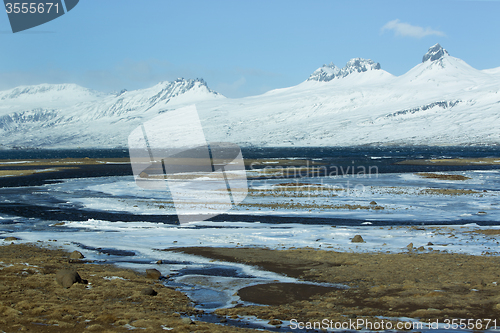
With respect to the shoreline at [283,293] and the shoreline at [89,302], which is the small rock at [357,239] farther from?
the shoreline at [89,302]

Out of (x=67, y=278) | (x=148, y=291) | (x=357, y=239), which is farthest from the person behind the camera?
(x=357, y=239)

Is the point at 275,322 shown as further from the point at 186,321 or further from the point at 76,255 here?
the point at 76,255

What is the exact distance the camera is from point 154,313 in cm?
1218

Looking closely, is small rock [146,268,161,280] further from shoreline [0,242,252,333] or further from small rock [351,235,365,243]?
small rock [351,235,365,243]

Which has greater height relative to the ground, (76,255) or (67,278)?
(67,278)

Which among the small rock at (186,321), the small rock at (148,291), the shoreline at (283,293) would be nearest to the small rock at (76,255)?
the shoreline at (283,293)

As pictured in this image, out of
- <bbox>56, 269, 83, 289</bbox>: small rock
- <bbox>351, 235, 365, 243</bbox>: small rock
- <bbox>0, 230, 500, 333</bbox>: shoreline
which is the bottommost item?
<bbox>351, 235, 365, 243</bbox>: small rock

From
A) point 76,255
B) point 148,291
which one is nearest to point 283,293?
point 148,291

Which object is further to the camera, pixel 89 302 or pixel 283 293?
pixel 283 293

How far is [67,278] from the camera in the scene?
46.9ft

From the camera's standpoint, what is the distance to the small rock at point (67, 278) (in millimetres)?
14190

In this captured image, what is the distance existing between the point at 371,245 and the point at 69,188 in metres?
37.9

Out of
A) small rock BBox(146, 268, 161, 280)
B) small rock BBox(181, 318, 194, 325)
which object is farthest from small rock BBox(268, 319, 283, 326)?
small rock BBox(146, 268, 161, 280)

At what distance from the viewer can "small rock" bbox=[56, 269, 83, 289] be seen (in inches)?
559
